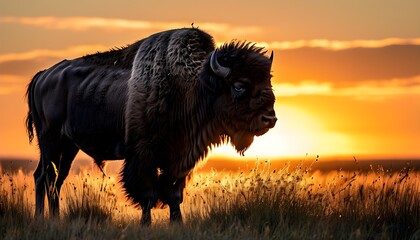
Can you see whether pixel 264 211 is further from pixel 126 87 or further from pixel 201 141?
pixel 126 87

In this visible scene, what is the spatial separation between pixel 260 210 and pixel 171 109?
6.60 ft

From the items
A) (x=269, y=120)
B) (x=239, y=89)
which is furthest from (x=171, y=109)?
(x=269, y=120)

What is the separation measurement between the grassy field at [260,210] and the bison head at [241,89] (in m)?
0.66

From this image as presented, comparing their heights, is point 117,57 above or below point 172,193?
above

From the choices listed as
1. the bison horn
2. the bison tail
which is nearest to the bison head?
the bison horn

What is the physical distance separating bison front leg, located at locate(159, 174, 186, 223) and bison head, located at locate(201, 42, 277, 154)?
3.43ft

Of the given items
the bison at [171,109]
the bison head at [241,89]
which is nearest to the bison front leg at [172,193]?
the bison at [171,109]

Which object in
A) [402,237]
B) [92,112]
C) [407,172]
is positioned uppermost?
[92,112]

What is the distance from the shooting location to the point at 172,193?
10.8m

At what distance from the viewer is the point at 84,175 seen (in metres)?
11.5

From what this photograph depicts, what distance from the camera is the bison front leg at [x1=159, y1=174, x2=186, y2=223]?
35.2ft

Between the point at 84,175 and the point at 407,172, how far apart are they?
Answer: 178 inches

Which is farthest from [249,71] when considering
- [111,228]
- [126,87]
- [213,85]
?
[111,228]

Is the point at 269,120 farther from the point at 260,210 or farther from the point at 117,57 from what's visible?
the point at 117,57
